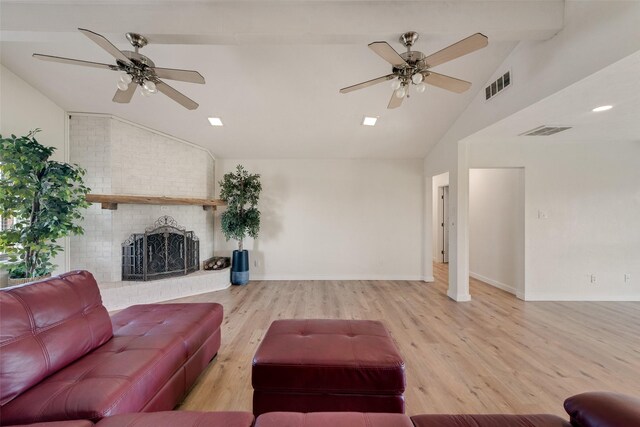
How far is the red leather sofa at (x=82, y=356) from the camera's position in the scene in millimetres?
1086

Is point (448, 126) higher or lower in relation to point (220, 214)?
higher

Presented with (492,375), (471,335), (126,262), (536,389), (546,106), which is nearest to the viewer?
(536,389)

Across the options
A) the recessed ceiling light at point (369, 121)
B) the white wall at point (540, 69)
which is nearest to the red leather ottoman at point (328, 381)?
the white wall at point (540, 69)

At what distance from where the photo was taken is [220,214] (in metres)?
5.05

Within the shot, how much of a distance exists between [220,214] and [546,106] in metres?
5.19

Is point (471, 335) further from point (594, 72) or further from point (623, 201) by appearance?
point (623, 201)

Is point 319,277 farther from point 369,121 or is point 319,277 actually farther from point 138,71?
point 138,71

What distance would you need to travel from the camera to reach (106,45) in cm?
173

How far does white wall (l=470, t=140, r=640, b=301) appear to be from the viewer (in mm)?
3840

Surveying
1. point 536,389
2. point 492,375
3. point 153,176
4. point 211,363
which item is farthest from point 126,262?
point 536,389

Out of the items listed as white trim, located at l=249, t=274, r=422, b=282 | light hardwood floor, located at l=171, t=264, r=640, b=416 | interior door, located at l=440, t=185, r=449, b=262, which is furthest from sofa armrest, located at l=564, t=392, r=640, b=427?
interior door, located at l=440, t=185, r=449, b=262

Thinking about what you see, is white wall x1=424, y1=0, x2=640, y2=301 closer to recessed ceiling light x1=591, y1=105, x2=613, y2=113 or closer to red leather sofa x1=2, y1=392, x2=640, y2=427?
recessed ceiling light x1=591, y1=105, x2=613, y2=113

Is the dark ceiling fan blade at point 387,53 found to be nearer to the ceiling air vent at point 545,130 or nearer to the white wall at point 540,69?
the white wall at point 540,69

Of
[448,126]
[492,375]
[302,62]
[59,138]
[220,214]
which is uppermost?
[302,62]
